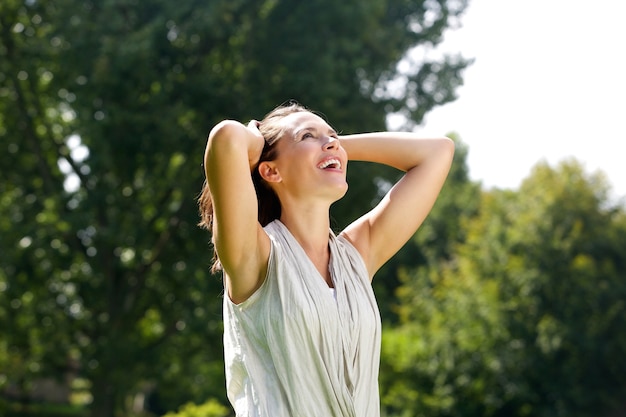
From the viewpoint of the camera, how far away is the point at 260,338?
253 cm

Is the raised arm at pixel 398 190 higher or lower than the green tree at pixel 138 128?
lower

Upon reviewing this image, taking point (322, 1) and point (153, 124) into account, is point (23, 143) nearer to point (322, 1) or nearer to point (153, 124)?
point (153, 124)

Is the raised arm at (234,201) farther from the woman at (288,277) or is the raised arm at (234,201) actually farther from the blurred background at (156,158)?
the blurred background at (156,158)

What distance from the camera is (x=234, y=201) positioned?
2414mm

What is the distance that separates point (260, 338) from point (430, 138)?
→ 102cm

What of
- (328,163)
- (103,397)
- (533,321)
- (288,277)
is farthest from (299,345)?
(533,321)

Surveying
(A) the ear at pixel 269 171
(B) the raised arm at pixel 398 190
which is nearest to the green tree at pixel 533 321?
(B) the raised arm at pixel 398 190

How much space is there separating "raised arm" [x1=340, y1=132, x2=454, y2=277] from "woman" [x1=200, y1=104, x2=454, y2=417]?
0.14 meters

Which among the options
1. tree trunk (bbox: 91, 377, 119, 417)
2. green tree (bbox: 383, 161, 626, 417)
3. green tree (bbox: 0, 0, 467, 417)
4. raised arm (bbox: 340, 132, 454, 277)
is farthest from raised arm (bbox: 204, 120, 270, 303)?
green tree (bbox: 383, 161, 626, 417)

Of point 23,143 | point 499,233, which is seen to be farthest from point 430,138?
point 499,233

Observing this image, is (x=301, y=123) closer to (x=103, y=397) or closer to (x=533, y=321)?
(x=103, y=397)

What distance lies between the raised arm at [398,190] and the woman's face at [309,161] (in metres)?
0.30

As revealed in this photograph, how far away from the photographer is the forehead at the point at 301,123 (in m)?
2.74

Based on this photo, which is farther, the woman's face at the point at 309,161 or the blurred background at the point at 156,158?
the blurred background at the point at 156,158
